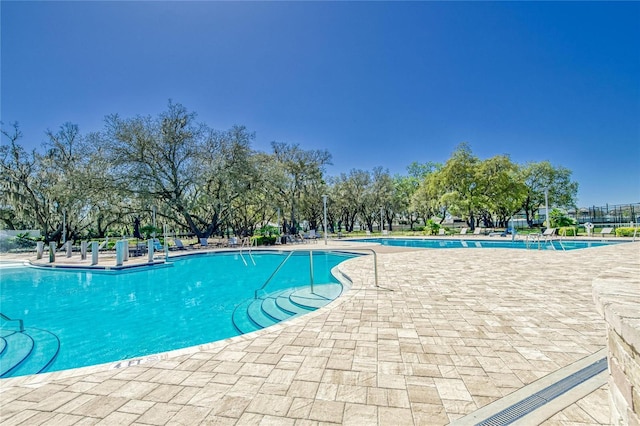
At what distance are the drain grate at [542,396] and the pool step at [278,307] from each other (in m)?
3.23

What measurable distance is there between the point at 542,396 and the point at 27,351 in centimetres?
577

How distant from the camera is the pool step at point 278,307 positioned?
4512mm

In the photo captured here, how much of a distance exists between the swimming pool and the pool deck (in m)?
1.79

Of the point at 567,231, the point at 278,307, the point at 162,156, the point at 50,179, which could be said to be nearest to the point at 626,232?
the point at 567,231

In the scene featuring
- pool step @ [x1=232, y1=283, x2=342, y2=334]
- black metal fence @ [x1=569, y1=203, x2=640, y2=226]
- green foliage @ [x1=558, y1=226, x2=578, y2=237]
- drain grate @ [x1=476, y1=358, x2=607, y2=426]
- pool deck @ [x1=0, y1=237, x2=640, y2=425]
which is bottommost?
pool step @ [x1=232, y1=283, x2=342, y2=334]

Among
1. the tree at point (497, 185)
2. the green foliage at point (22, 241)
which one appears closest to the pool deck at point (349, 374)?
the tree at point (497, 185)

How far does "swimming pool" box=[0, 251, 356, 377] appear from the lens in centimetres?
410

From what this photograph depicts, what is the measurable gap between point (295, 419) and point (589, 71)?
57.6 feet

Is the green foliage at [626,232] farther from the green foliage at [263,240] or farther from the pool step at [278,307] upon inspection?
the green foliage at [263,240]

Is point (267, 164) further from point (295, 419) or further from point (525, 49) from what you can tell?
point (295, 419)

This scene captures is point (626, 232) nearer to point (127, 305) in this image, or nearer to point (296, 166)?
point (296, 166)

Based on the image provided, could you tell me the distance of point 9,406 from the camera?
6.21 ft

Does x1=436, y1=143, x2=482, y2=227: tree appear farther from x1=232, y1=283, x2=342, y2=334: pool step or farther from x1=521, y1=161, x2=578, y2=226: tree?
x1=232, y1=283, x2=342, y2=334: pool step

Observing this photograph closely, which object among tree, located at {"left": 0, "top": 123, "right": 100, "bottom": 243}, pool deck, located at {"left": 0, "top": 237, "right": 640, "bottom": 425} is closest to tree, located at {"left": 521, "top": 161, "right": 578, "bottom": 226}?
pool deck, located at {"left": 0, "top": 237, "right": 640, "bottom": 425}
